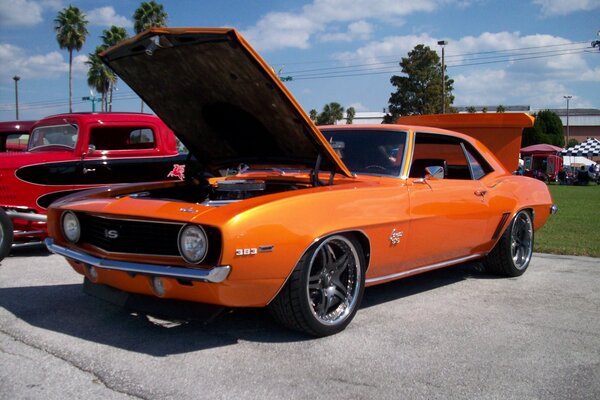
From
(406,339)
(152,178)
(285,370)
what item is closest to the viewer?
(285,370)

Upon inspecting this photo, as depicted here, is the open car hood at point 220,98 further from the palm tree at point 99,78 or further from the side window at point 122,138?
the palm tree at point 99,78

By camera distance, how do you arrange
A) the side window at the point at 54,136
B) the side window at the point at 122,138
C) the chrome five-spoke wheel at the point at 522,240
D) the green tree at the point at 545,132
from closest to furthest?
the chrome five-spoke wheel at the point at 522,240 → the side window at the point at 54,136 → the side window at the point at 122,138 → the green tree at the point at 545,132

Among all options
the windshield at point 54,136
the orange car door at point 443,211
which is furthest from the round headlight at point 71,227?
the windshield at point 54,136

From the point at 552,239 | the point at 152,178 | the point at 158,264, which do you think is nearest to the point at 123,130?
the point at 152,178

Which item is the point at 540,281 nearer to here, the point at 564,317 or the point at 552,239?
the point at 564,317

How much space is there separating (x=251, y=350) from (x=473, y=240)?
2.42m

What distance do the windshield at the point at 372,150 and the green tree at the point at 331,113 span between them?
52.7 metres

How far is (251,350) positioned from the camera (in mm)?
3281

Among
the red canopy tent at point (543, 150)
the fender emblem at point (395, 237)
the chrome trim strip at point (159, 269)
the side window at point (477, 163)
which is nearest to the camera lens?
the chrome trim strip at point (159, 269)

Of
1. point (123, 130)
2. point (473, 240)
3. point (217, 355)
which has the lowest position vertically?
point (217, 355)

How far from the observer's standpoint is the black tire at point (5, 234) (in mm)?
5834

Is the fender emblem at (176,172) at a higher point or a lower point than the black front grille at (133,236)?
higher

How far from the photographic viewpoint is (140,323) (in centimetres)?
376

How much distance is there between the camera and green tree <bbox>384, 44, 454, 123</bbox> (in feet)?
117
